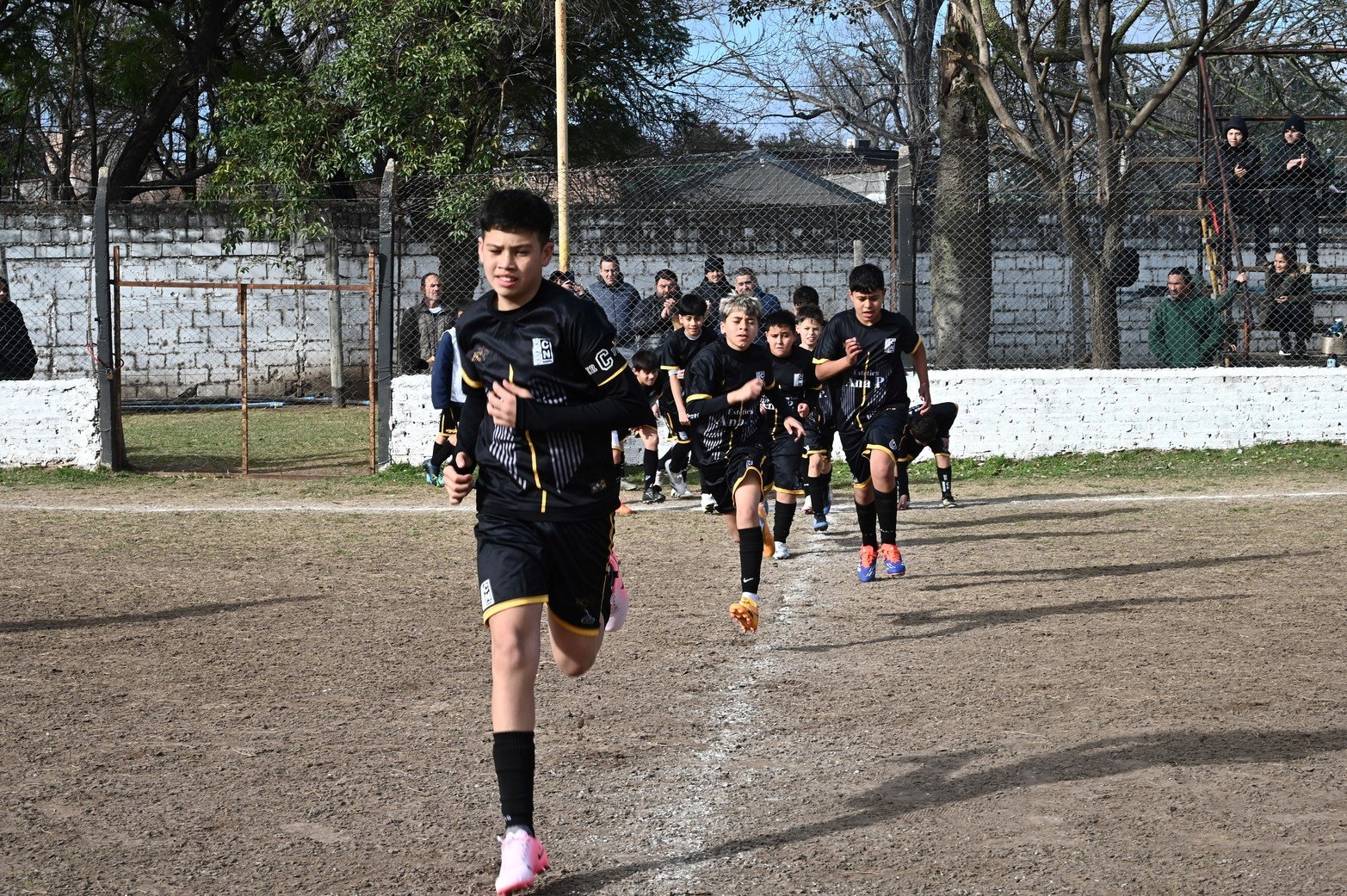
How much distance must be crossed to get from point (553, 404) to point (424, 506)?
8496 millimetres

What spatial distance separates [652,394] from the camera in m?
11.5

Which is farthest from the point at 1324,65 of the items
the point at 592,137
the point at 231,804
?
the point at 231,804

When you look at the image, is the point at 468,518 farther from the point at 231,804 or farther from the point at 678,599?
the point at 231,804

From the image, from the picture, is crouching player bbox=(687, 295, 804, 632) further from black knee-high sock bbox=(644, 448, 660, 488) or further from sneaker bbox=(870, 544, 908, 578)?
black knee-high sock bbox=(644, 448, 660, 488)

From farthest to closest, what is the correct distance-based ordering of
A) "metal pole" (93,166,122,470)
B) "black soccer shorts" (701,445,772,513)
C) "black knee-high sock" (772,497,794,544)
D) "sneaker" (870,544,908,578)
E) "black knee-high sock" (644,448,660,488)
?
"metal pole" (93,166,122,470) → "black knee-high sock" (644,448,660,488) → "black knee-high sock" (772,497,794,544) → "sneaker" (870,544,908,578) → "black soccer shorts" (701,445,772,513)

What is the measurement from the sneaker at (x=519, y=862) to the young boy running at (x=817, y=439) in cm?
686

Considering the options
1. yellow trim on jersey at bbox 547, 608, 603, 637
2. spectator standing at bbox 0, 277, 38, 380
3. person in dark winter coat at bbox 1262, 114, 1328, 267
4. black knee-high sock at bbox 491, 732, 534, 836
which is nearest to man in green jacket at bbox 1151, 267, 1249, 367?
person in dark winter coat at bbox 1262, 114, 1328, 267

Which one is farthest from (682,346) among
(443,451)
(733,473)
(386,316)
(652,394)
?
(386,316)

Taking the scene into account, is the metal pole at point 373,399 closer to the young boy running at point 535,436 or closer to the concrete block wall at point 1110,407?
the concrete block wall at point 1110,407

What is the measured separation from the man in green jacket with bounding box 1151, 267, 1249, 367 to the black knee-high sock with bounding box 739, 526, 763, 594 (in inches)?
354

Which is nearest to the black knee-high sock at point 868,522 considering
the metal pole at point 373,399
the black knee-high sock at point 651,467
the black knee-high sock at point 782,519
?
the black knee-high sock at point 782,519

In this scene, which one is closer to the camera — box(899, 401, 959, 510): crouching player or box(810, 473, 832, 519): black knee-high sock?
box(810, 473, 832, 519): black knee-high sock

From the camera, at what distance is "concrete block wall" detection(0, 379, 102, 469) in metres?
14.9

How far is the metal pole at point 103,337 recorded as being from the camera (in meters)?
14.3
